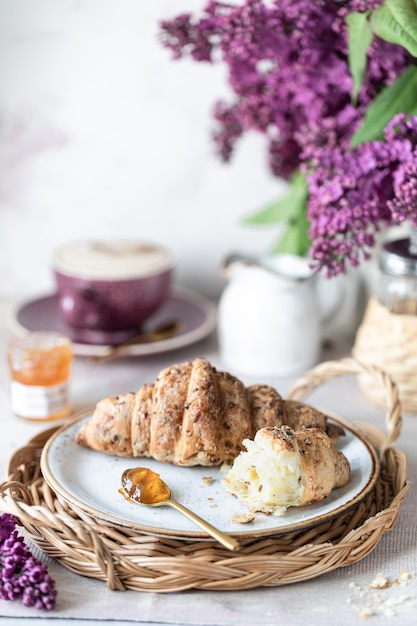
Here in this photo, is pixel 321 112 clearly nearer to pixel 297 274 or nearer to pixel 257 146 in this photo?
pixel 297 274

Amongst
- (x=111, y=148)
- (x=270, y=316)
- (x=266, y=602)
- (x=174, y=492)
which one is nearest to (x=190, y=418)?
(x=174, y=492)

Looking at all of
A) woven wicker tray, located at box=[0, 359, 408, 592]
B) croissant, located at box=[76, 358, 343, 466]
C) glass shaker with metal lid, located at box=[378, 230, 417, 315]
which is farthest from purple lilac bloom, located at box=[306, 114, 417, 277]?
woven wicker tray, located at box=[0, 359, 408, 592]

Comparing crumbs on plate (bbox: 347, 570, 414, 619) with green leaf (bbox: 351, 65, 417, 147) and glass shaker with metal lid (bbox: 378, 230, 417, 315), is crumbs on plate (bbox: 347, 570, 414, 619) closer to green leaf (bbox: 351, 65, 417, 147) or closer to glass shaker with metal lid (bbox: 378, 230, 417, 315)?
glass shaker with metal lid (bbox: 378, 230, 417, 315)

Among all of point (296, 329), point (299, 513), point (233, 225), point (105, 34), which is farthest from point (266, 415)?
point (105, 34)

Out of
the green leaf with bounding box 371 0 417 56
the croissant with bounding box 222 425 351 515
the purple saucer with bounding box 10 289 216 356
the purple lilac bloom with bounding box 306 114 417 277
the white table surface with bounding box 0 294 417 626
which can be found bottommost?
the purple saucer with bounding box 10 289 216 356

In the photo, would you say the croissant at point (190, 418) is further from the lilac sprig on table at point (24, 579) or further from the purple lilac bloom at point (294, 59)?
the purple lilac bloom at point (294, 59)

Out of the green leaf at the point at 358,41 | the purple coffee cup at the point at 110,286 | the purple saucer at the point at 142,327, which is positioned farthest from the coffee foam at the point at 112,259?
the green leaf at the point at 358,41

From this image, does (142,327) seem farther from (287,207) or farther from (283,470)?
(283,470)
